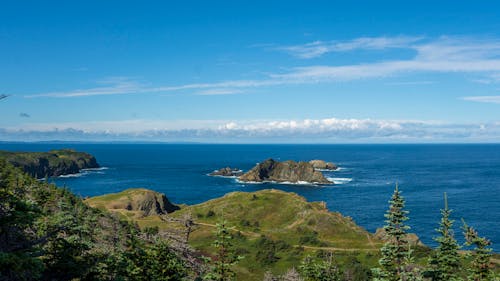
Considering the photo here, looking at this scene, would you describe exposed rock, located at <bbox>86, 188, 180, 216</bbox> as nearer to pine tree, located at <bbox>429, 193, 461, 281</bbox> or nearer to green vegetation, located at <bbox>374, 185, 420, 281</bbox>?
pine tree, located at <bbox>429, 193, 461, 281</bbox>

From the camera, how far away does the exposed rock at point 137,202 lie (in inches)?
4597

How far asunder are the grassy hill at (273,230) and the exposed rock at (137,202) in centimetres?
58

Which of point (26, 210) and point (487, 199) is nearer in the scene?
point (26, 210)

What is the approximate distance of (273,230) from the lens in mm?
97812

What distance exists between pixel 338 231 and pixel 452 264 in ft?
199

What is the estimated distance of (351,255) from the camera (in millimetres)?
76500

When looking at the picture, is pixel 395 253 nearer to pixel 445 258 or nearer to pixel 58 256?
pixel 445 258

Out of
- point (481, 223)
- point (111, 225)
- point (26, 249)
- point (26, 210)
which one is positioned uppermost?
point (26, 210)

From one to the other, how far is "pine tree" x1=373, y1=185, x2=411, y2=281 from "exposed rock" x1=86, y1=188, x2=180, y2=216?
95.4 m

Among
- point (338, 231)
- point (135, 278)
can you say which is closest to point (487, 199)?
point (338, 231)

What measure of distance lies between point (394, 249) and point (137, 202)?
10009 centimetres

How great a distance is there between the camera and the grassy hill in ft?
244

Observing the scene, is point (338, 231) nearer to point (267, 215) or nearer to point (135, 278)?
point (267, 215)

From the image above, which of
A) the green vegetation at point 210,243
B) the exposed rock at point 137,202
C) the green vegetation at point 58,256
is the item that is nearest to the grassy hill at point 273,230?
the green vegetation at point 210,243
